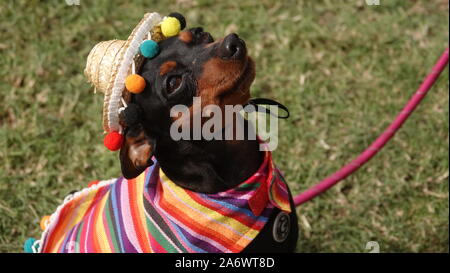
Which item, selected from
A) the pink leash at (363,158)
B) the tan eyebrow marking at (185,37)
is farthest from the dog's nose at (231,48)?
A: the pink leash at (363,158)

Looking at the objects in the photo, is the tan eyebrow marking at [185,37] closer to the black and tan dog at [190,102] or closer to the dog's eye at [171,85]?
the black and tan dog at [190,102]

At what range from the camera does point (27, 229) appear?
3.62 m

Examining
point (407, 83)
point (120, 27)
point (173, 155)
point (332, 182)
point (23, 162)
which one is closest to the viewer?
point (173, 155)

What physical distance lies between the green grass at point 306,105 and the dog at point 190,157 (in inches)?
39.1

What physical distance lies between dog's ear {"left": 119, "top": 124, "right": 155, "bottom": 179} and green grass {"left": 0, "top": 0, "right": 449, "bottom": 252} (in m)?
1.46

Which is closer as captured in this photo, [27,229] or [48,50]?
[27,229]

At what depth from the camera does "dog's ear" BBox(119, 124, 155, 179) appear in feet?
7.82

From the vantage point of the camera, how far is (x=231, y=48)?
7.70 feet

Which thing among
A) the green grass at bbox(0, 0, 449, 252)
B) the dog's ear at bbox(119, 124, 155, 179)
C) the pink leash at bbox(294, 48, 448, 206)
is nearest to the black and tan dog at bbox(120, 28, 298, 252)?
the dog's ear at bbox(119, 124, 155, 179)

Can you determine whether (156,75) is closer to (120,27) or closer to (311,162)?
(311,162)

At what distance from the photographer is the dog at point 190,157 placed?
2357mm

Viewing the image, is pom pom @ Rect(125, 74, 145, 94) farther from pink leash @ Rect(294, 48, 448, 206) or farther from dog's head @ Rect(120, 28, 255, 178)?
pink leash @ Rect(294, 48, 448, 206)
